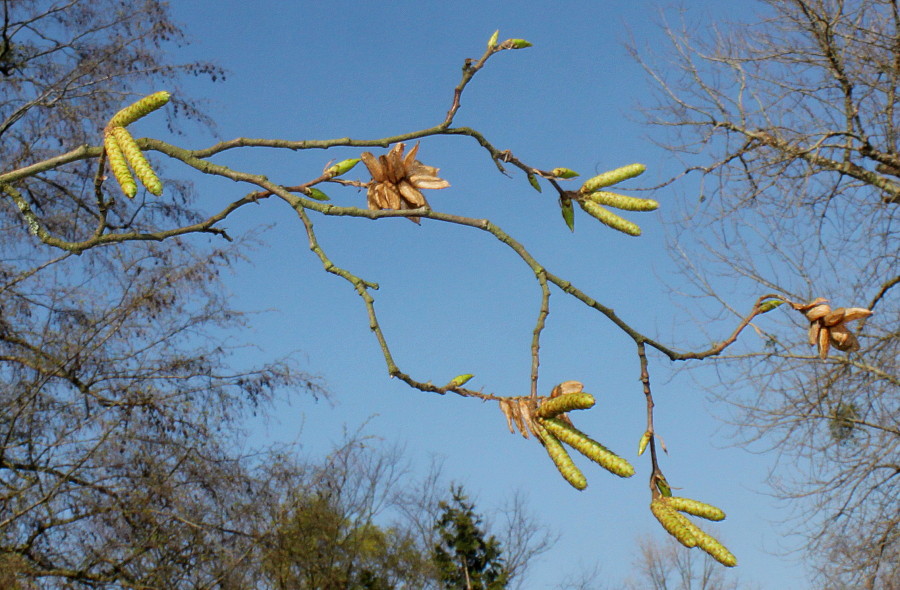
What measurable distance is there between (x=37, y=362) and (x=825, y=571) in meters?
5.76

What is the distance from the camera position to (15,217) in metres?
5.32

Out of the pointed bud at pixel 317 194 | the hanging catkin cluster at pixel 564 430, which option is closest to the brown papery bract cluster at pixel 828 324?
the hanging catkin cluster at pixel 564 430

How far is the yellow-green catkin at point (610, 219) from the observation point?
2.79 feet

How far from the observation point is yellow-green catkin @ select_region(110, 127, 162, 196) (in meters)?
0.74

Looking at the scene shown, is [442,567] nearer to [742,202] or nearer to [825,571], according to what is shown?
[825,571]

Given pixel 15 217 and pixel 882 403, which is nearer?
pixel 15 217

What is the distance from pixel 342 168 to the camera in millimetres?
994

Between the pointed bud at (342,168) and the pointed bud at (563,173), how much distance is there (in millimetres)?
235

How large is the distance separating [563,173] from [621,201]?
0.07 meters

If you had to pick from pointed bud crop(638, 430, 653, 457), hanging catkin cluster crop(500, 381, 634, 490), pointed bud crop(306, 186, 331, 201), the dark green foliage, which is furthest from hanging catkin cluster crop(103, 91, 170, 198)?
the dark green foliage

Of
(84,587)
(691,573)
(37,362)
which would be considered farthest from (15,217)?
(691,573)

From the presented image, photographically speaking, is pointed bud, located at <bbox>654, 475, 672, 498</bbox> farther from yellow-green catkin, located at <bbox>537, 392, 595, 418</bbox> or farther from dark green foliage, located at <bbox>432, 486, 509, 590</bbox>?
dark green foliage, located at <bbox>432, 486, 509, 590</bbox>

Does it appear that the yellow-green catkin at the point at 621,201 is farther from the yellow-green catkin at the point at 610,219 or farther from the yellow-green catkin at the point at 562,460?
the yellow-green catkin at the point at 562,460

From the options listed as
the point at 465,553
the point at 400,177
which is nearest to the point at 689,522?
the point at 400,177
